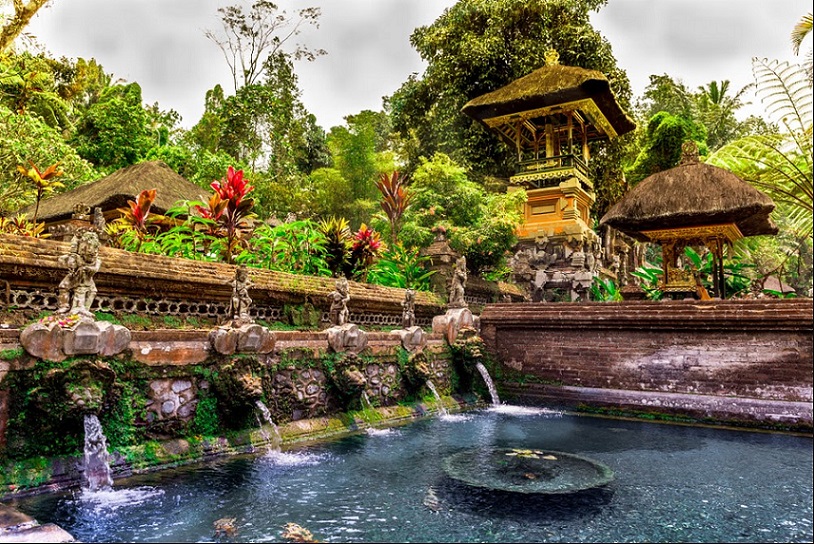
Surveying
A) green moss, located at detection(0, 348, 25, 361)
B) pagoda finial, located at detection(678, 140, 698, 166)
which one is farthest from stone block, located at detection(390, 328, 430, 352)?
pagoda finial, located at detection(678, 140, 698, 166)

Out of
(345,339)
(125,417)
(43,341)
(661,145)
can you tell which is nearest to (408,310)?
(345,339)

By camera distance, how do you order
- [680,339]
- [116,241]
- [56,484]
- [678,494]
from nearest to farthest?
[56,484] → [678,494] → [680,339] → [116,241]

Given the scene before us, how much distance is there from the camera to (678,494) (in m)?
4.60

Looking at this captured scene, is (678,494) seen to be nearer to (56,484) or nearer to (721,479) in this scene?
(721,479)

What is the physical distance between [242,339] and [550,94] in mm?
13071

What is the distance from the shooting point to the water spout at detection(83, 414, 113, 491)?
A: 14.6 ft

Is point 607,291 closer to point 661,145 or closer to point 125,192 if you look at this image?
point 661,145

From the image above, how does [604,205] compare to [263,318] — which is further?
[604,205]

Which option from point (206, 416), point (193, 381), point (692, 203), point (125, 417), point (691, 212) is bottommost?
point (206, 416)

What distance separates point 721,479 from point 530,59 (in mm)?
18458

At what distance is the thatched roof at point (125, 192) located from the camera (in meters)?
14.9

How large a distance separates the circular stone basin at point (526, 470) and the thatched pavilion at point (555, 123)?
37.3 feet

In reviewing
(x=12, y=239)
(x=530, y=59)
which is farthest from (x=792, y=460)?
(x=530, y=59)

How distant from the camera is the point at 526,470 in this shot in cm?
519
